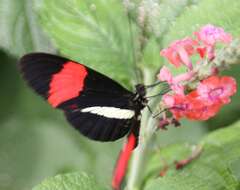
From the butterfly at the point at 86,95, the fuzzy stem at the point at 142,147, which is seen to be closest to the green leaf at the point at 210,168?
the fuzzy stem at the point at 142,147

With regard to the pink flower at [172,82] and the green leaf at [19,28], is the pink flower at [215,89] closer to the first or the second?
the pink flower at [172,82]

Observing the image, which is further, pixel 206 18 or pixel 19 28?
pixel 19 28

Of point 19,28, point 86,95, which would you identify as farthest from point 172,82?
point 19,28

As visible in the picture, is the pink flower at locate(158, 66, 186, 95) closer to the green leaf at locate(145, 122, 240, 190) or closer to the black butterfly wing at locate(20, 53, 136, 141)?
the black butterfly wing at locate(20, 53, 136, 141)

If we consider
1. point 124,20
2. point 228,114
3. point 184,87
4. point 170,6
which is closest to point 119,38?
point 124,20

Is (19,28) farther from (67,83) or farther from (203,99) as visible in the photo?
(203,99)

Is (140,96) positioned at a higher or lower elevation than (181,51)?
lower

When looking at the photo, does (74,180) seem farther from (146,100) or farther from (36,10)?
(36,10)

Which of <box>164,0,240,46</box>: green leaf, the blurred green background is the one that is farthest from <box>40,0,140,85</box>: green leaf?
<box>164,0,240,46</box>: green leaf
